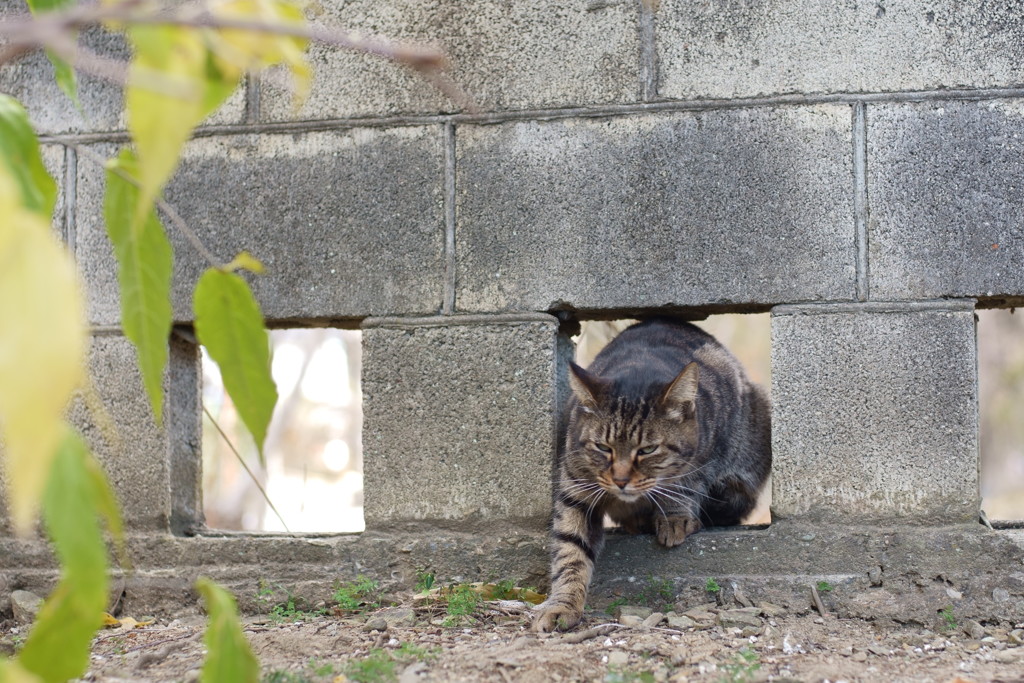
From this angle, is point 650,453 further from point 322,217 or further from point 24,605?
point 24,605

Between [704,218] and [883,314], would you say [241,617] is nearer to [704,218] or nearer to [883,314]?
[704,218]

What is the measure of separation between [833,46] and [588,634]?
2.03 meters

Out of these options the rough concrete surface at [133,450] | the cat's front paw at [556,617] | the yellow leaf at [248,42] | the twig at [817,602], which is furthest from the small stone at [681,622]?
the yellow leaf at [248,42]

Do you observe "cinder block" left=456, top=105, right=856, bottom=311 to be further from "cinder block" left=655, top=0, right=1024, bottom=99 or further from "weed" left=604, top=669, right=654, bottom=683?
"weed" left=604, top=669, right=654, bottom=683

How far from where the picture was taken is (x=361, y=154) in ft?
11.6

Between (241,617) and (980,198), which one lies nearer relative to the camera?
(980,198)

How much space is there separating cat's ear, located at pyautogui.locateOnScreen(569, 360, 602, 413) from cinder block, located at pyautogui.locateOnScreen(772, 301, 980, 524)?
23.9 inches

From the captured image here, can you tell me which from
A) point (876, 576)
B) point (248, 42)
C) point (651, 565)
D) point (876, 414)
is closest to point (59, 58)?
point (248, 42)

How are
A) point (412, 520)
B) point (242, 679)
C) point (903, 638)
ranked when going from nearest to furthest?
point (242, 679) → point (903, 638) → point (412, 520)

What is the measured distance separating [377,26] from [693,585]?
7.21 feet

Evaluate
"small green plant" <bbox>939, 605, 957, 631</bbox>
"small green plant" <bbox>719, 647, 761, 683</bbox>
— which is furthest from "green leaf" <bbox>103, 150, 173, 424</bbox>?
"small green plant" <bbox>939, 605, 957, 631</bbox>

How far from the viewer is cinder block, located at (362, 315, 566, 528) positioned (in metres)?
3.46

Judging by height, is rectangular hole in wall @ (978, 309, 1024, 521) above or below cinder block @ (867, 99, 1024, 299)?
below

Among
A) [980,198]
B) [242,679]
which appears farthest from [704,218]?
[242,679]
